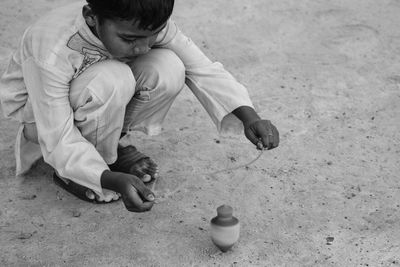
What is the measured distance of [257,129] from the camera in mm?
2490

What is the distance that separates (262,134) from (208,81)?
0.32m

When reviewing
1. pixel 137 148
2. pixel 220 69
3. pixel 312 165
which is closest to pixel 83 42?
pixel 220 69

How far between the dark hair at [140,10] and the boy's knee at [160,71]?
0.34 meters

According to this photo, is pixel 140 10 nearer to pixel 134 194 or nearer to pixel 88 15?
pixel 88 15

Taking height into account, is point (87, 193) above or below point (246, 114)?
below

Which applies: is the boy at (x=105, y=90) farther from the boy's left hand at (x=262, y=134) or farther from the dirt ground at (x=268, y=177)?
the dirt ground at (x=268, y=177)

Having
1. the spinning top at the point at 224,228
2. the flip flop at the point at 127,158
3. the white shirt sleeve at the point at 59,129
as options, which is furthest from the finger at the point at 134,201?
the flip flop at the point at 127,158

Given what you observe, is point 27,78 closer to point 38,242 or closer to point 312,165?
point 38,242

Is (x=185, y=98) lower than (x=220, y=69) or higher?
lower

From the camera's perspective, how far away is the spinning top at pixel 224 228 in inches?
90.7

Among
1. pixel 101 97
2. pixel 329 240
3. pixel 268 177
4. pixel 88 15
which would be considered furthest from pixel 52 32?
pixel 329 240

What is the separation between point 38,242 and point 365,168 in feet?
4.11

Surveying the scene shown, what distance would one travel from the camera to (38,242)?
249cm

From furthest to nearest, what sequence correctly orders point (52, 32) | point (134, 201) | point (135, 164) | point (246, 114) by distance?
1. point (135, 164)
2. point (246, 114)
3. point (52, 32)
4. point (134, 201)
